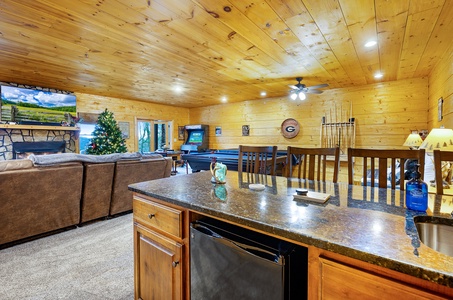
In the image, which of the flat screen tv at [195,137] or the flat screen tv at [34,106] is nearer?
the flat screen tv at [34,106]

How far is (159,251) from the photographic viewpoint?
1.38 metres

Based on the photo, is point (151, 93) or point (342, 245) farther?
point (151, 93)

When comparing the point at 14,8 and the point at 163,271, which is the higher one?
the point at 14,8

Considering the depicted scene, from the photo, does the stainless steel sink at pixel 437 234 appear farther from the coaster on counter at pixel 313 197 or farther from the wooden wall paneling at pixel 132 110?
the wooden wall paneling at pixel 132 110

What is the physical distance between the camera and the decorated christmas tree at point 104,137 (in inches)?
231

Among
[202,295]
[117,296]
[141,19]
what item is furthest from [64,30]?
[202,295]

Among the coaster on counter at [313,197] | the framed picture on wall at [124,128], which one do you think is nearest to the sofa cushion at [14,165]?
the coaster on counter at [313,197]

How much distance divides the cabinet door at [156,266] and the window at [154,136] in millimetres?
6846

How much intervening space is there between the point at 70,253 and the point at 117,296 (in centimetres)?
101

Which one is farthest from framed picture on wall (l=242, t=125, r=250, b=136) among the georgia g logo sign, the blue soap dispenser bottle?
the blue soap dispenser bottle

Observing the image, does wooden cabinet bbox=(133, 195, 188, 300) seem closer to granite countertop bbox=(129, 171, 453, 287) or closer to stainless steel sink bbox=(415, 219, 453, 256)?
granite countertop bbox=(129, 171, 453, 287)

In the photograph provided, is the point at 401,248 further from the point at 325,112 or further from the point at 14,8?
the point at 325,112

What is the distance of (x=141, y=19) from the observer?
91.7 inches

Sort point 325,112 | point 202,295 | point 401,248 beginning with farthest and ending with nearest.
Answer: point 325,112 → point 202,295 → point 401,248
